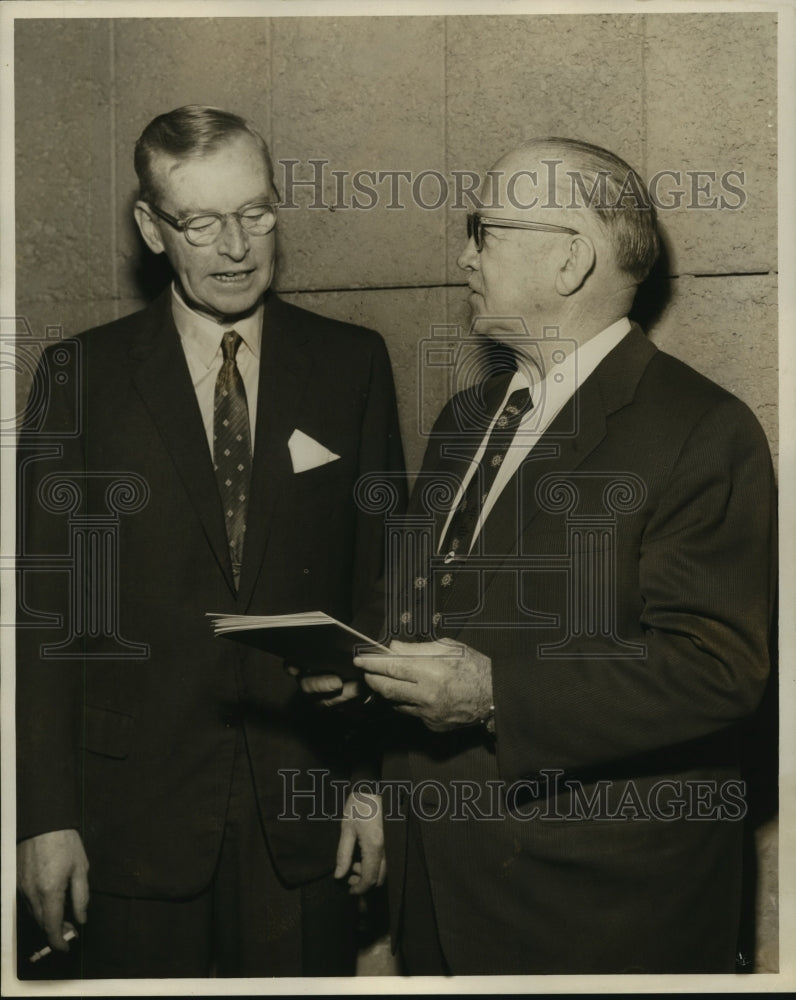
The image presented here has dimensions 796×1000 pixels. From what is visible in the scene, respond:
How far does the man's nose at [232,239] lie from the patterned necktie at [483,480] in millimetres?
801

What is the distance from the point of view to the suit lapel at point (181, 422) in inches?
125

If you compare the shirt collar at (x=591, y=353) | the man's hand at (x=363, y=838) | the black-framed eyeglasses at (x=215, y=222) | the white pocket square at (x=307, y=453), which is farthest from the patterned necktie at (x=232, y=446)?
the shirt collar at (x=591, y=353)

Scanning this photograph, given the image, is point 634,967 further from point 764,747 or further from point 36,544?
point 36,544

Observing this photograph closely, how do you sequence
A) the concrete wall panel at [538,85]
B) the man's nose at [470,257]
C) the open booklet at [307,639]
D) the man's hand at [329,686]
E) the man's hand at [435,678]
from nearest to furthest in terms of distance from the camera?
the open booklet at [307,639], the man's hand at [435,678], the man's hand at [329,686], the man's nose at [470,257], the concrete wall panel at [538,85]

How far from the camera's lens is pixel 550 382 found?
3.05 metres

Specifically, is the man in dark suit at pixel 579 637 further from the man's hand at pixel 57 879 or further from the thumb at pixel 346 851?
the man's hand at pixel 57 879

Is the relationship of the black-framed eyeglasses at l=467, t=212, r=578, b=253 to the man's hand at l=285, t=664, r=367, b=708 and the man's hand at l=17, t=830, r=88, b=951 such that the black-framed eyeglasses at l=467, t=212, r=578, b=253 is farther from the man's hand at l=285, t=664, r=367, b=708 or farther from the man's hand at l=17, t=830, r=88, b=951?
the man's hand at l=17, t=830, r=88, b=951

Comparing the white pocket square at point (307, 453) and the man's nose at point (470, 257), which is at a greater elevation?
the man's nose at point (470, 257)

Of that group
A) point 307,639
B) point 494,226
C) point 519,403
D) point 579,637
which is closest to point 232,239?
point 494,226

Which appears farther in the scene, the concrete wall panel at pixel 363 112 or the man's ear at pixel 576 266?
the concrete wall panel at pixel 363 112

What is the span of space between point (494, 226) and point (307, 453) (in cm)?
76

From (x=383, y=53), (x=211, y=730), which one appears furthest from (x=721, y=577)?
(x=383, y=53)

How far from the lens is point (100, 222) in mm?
3342

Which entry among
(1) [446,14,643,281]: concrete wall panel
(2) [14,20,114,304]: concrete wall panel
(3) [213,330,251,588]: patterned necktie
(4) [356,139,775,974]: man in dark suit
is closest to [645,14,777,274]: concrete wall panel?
(1) [446,14,643,281]: concrete wall panel
